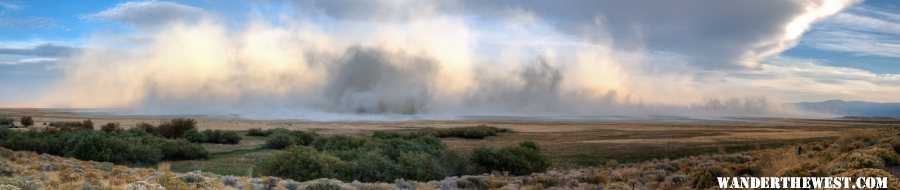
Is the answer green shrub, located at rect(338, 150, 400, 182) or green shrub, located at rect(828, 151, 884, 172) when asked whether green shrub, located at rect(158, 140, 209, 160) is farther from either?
green shrub, located at rect(828, 151, 884, 172)

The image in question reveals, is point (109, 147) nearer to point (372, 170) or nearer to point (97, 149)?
point (97, 149)

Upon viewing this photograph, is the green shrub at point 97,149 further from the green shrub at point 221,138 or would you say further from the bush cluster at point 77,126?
the bush cluster at point 77,126

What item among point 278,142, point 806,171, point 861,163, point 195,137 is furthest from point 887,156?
point 195,137

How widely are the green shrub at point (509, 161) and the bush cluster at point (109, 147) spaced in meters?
15.5

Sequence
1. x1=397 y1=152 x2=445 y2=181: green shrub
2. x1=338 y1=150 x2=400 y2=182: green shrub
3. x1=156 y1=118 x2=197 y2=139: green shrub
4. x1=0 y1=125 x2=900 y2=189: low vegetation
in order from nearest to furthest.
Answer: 1. x1=0 y1=125 x2=900 y2=189: low vegetation
2. x1=338 y1=150 x2=400 y2=182: green shrub
3. x1=397 y1=152 x2=445 y2=181: green shrub
4. x1=156 y1=118 x2=197 y2=139: green shrub

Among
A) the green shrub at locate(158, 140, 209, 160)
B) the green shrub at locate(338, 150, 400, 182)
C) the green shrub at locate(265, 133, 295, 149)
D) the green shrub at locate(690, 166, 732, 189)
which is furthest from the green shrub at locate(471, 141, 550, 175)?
the green shrub at locate(265, 133, 295, 149)

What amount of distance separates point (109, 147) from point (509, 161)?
66.7 feet

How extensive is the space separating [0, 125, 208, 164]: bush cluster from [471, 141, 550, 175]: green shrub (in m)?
15.5

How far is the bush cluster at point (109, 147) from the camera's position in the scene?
2838 cm

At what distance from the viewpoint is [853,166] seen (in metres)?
13.3

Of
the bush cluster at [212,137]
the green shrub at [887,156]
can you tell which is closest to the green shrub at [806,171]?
the green shrub at [887,156]

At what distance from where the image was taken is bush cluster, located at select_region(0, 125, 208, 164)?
28383mm

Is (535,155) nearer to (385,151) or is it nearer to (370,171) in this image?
(385,151)

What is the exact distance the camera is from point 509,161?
2611 centimetres
